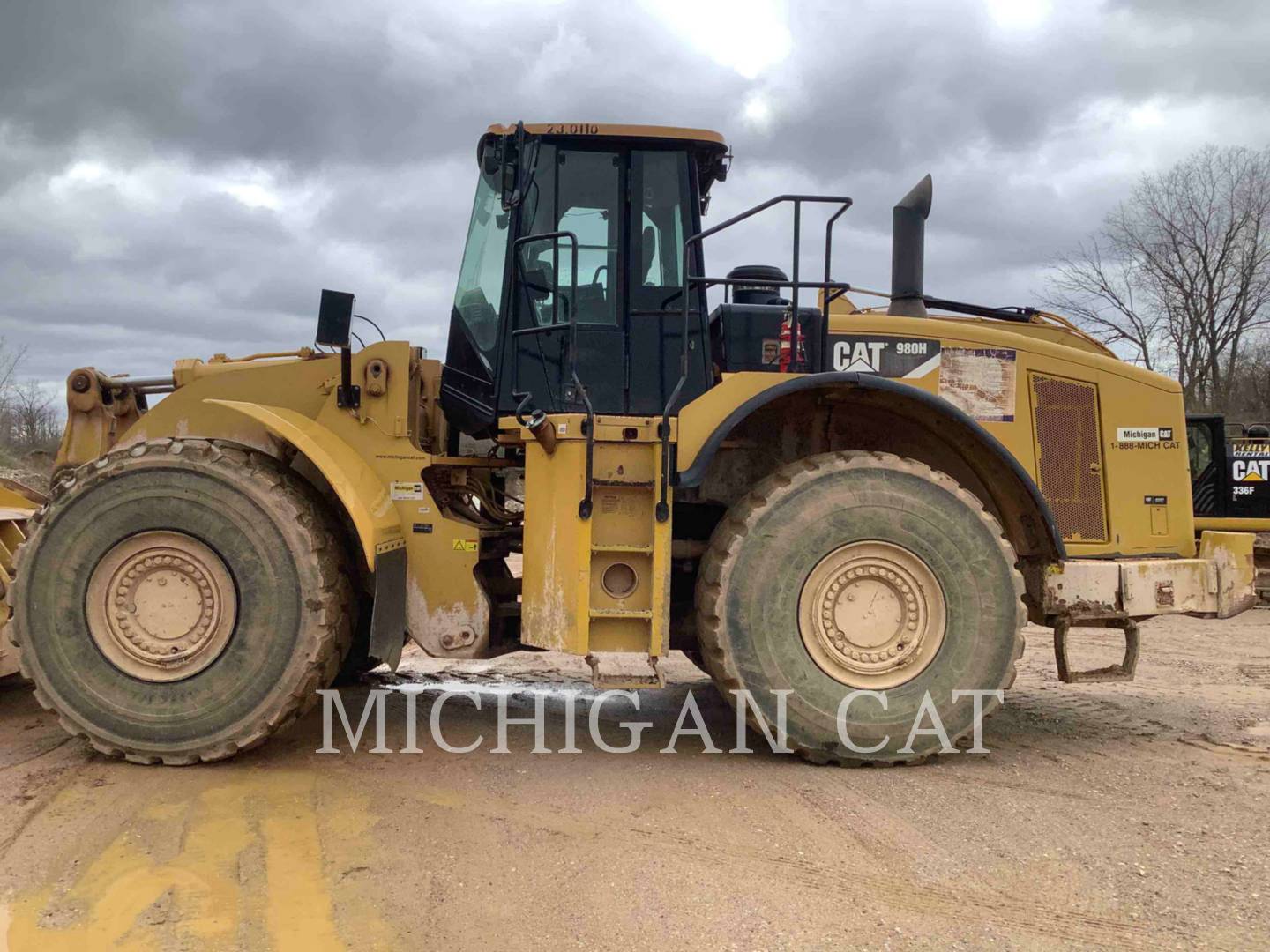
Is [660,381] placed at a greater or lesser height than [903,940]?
greater

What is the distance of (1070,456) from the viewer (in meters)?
5.04

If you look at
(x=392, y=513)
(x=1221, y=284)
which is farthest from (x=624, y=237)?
(x=1221, y=284)

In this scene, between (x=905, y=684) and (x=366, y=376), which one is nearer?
(x=905, y=684)

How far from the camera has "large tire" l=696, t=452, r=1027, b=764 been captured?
441 cm

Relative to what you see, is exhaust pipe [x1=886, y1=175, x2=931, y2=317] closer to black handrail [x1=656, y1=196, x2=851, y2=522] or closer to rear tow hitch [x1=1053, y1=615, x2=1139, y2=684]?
black handrail [x1=656, y1=196, x2=851, y2=522]

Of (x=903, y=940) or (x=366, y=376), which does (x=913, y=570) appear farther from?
(x=366, y=376)

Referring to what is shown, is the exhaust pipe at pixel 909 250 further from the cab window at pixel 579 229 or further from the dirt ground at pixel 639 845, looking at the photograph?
the dirt ground at pixel 639 845

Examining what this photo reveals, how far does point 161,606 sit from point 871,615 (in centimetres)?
336

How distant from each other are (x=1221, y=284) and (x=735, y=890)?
2968cm

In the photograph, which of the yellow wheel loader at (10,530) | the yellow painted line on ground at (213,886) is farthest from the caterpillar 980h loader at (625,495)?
the yellow painted line on ground at (213,886)

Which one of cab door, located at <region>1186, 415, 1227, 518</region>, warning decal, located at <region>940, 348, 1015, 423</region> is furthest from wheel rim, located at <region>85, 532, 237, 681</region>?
cab door, located at <region>1186, 415, 1227, 518</region>

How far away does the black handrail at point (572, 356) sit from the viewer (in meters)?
4.39

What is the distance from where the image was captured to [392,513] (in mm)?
4773

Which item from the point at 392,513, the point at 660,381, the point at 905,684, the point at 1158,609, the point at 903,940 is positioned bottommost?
the point at 903,940
